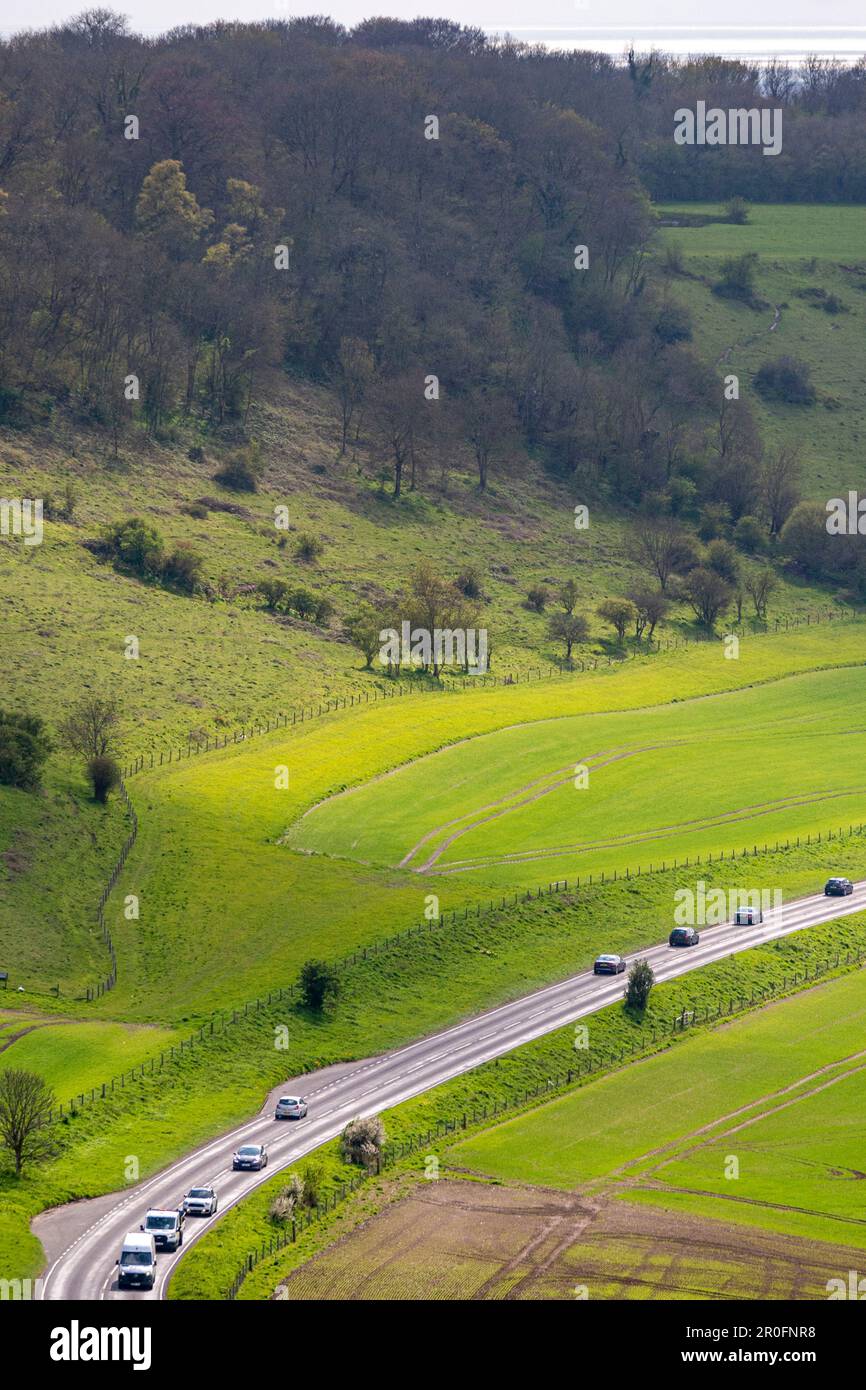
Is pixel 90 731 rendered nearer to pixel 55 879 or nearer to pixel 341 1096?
pixel 55 879

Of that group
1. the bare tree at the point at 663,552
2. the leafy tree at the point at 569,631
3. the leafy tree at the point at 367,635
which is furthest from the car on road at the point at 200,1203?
the bare tree at the point at 663,552

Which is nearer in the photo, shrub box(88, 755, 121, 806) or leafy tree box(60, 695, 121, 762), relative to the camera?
shrub box(88, 755, 121, 806)

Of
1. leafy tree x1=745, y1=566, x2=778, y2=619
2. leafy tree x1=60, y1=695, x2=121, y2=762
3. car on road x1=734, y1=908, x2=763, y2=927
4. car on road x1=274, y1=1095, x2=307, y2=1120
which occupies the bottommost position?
car on road x1=274, y1=1095, x2=307, y2=1120

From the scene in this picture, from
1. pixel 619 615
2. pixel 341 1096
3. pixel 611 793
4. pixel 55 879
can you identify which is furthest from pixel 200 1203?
pixel 619 615

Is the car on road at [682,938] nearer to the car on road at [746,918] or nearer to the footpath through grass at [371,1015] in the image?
the footpath through grass at [371,1015]

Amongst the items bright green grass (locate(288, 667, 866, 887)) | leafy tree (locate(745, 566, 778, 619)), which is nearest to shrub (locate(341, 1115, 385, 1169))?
bright green grass (locate(288, 667, 866, 887))

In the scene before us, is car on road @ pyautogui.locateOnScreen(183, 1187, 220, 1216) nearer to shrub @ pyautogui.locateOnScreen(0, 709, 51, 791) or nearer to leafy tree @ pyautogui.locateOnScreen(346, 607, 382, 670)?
shrub @ pyautogui.locateOnScreen(0, 709, 51, 791)

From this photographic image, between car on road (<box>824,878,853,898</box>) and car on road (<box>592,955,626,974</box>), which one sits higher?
car on road (<box>824,878,853,898</box>)
